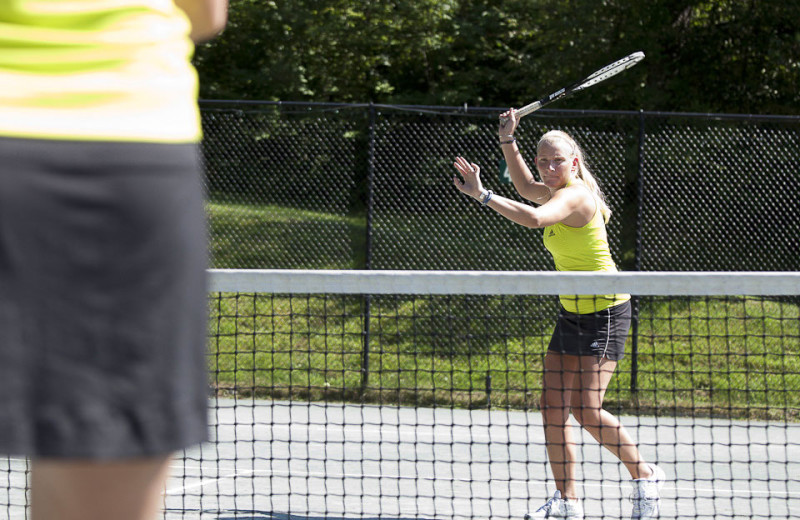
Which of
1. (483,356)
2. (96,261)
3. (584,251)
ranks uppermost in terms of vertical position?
(96,261)

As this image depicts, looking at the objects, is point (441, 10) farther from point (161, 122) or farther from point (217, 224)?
point (161, 122)

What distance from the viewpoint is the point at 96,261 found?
1094 mm

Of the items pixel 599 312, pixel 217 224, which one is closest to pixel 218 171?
pixel 217 224

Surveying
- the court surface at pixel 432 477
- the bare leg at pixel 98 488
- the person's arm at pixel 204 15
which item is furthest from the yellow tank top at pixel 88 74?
the court surface at pixel 432 477

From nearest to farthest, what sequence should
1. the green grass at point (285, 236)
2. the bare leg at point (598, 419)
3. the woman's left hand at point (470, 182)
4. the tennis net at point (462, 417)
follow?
1. the tennis net at point (462, 417)
2. the bare leg at point (598, 419)
3. the woman's left hand at point (470, 182)
4. the green grass at point (285, 236)

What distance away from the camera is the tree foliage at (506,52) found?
18.3 meters

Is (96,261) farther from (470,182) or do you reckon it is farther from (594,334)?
(470,182)

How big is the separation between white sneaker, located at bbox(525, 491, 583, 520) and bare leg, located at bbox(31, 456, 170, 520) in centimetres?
388

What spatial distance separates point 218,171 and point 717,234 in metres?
5.09

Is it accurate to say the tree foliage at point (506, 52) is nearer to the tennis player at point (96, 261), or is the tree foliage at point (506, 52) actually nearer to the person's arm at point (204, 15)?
the person's arm at point (204, 15)

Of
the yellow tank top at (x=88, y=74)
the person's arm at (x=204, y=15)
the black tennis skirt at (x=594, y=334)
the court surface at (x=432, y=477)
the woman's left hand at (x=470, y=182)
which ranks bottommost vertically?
the court surface at (x=432, y=477)

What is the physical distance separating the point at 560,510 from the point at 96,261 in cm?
407

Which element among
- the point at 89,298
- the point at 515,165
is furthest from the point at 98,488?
the point at 515,165

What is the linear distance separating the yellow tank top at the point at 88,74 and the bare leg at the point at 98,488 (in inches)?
14.2
